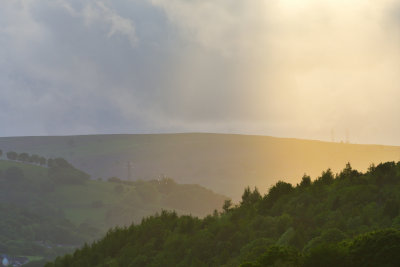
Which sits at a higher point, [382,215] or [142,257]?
[382,215]

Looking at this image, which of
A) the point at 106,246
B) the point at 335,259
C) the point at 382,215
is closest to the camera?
the point at 335,259

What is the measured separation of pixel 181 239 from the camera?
128 m

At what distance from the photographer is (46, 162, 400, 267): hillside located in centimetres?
6131

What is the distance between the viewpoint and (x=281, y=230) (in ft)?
355

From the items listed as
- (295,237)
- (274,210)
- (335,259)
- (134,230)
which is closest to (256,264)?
(335,259)

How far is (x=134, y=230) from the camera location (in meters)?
147

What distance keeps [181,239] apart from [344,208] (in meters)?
35.9

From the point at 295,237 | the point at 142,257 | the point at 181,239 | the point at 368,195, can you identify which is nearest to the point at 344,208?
the point at 368,195

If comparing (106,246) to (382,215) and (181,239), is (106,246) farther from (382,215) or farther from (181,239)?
(382,215)

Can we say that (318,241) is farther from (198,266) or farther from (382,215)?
(198,266)

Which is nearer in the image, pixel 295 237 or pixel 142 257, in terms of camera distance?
pixel 295 237

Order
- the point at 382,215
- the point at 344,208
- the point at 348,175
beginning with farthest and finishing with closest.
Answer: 1. the point at 348,175
2. the point at 344,208
3. the point at 382,215

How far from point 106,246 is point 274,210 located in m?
42.7

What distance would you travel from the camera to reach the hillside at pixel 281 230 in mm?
61312
